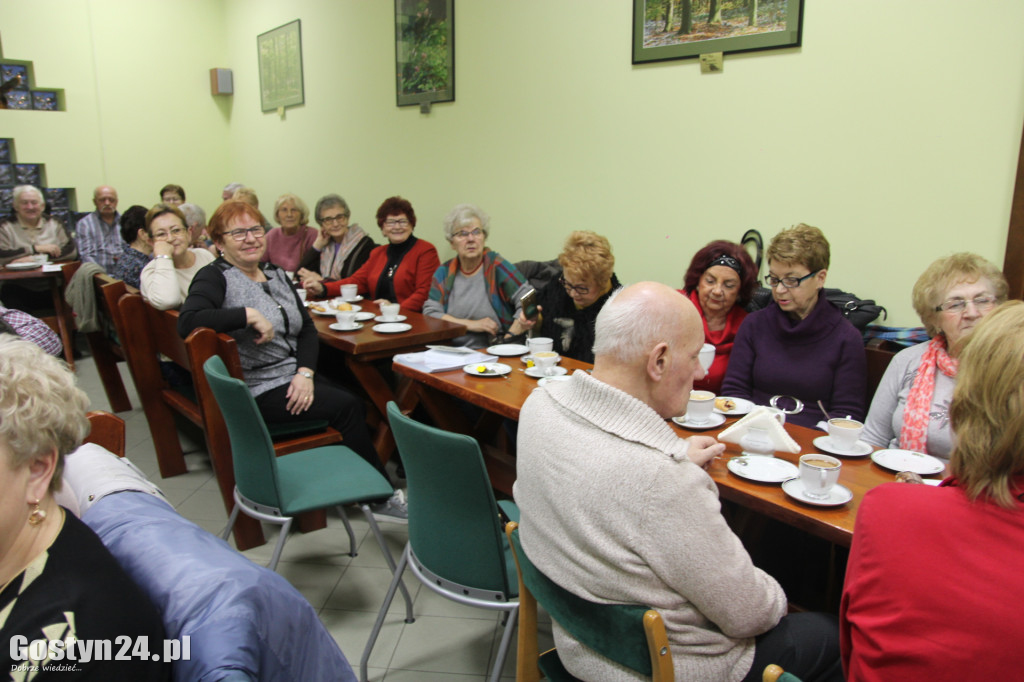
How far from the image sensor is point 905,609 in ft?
3.21

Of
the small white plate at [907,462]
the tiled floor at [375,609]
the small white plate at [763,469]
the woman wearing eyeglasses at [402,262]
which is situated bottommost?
the tiled floor at [375,609]

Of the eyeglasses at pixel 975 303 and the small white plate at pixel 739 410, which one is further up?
the eyeglasses at pixel 975 303

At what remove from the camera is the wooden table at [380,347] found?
300 cm

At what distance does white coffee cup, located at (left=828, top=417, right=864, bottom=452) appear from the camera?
171cm

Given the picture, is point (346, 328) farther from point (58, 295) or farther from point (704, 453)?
point (58, 295)

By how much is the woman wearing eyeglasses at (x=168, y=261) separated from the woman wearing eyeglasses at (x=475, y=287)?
122 centimetres

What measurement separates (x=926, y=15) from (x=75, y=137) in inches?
277

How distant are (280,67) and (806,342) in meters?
5.77

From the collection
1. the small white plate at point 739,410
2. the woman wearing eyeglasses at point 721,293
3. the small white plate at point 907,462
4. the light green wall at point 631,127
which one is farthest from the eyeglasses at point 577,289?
the small white plate at point 907,462

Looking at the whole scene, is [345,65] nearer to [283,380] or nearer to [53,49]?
[53,49]

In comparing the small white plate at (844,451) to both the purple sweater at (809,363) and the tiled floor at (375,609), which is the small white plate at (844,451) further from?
the tiled floor at (375,609)

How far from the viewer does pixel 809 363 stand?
2348 mm

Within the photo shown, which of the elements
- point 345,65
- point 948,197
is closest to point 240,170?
point 345,65

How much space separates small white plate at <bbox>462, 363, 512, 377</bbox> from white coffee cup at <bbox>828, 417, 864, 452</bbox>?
1113mm
